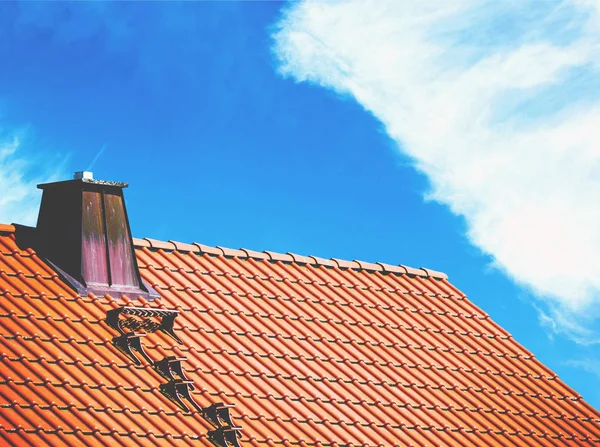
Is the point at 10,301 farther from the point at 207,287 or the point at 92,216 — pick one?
the point at 207,287

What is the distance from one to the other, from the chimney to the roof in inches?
11.3

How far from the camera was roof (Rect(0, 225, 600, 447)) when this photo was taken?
41.6ft

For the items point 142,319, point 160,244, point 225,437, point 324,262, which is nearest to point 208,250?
point 160,244

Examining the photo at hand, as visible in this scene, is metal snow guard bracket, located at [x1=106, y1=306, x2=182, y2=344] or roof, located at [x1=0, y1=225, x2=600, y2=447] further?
metal snow guard bracket, located at [x1=106, y1=306, x2=182, y2=344]

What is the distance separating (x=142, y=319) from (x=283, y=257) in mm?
4158

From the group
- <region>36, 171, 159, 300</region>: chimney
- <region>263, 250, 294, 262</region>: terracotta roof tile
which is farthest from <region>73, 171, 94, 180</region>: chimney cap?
<region>263, 250, 294, 262</region>: terracotta roof tile

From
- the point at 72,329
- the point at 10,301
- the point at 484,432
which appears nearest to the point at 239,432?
the point at 72,329

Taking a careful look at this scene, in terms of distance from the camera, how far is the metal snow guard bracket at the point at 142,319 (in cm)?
1423

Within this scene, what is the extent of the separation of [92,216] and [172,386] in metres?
3.30

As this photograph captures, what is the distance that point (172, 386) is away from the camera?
1362 cm

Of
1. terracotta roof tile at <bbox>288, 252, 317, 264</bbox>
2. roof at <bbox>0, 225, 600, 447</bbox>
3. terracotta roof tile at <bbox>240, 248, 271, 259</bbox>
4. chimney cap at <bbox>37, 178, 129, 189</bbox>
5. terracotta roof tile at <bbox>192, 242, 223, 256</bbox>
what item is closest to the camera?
roof at <bbox>0, 225, 600, 447</bbox>

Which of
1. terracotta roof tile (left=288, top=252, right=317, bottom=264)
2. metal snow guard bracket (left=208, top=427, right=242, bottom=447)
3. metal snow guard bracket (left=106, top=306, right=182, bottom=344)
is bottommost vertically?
metal snow guard bracket (left=208, top=427, right=242, bottom=447)

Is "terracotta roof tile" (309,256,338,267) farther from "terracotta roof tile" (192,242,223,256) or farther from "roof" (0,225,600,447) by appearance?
"terracotta roof tile" (192,242,223,256)

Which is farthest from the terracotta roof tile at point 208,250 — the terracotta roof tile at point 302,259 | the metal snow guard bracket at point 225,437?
the metal snow guard bracket at point 225,437
